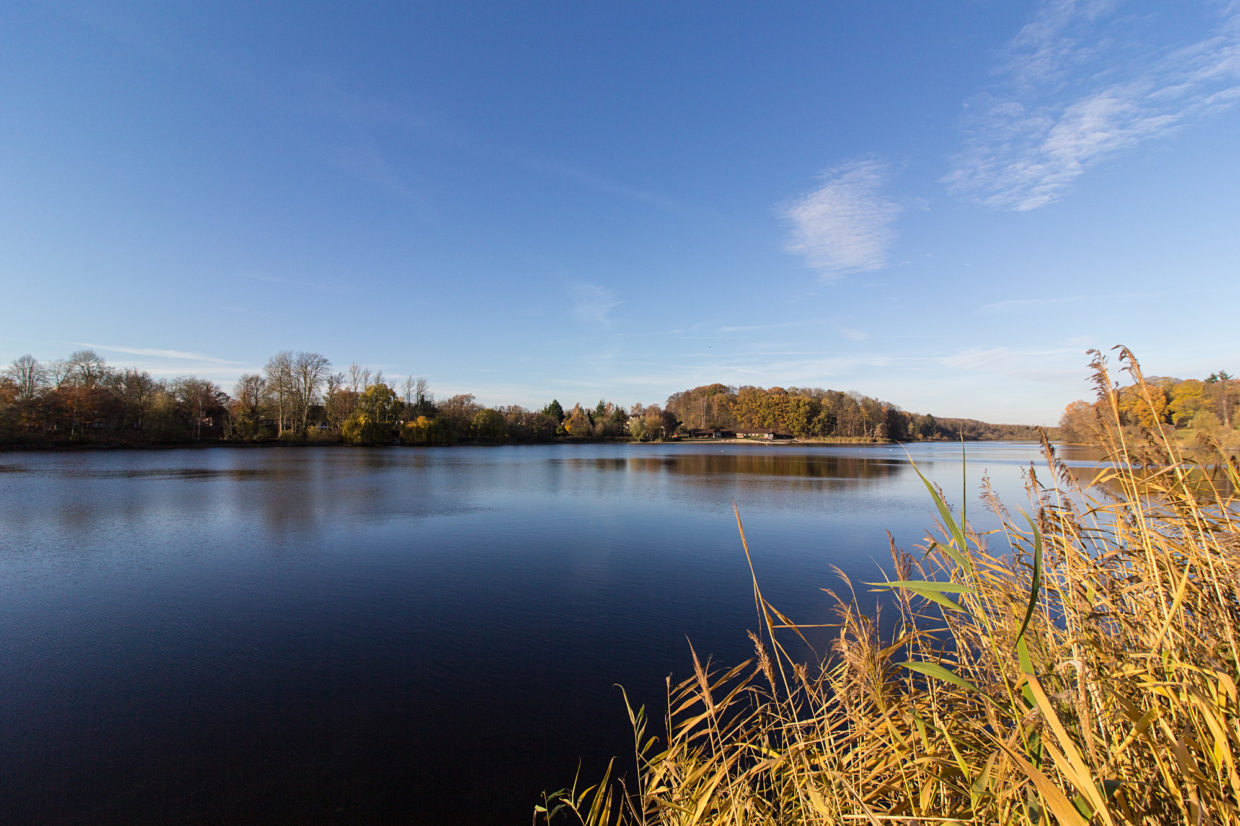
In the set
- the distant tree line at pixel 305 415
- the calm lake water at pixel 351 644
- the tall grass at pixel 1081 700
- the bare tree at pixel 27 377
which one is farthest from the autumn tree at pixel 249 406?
the tall grass at pixel 1081 700

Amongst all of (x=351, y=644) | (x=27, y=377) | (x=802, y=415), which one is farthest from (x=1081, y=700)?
(x=802, y=415)

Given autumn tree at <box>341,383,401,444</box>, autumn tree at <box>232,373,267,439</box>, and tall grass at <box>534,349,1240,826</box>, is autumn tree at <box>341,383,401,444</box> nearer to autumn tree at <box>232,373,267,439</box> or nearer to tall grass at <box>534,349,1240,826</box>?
autumn tree at <box>232,373,267,439</box>

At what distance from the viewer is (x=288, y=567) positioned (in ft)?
31.6

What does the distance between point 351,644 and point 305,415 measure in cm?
5979

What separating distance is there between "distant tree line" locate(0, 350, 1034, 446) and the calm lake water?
12304 mm

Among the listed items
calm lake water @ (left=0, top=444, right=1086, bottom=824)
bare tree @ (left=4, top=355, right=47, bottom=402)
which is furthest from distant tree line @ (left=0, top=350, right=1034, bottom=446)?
calm lake water @ (left=0, top=444, right=1086, bottom=824)

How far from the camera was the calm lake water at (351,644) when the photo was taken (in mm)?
4004

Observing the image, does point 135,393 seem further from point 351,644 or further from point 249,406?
point 351,644

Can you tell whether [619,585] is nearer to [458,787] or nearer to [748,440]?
[458,787]

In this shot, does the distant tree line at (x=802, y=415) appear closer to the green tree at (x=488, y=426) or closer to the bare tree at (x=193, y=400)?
the green tree at (x=488, y=426)

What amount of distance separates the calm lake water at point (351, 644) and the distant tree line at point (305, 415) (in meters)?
12.3

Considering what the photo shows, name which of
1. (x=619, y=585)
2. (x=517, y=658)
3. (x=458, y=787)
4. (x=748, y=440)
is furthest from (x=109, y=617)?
(x=748, y=440)

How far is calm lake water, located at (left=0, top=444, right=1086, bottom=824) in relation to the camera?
13.1ft

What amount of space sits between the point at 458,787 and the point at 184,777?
207 centimetres
